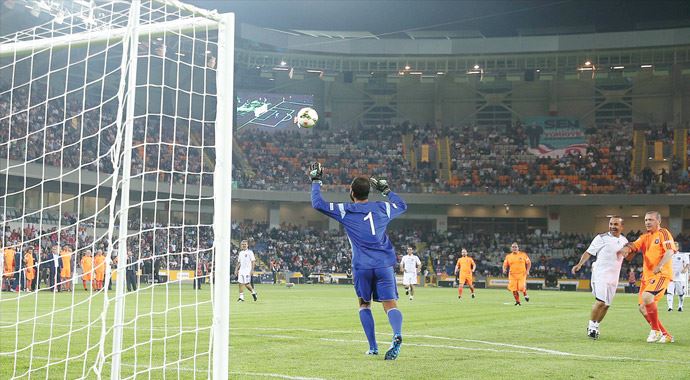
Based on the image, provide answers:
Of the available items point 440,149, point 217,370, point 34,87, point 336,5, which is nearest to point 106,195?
point 34,87

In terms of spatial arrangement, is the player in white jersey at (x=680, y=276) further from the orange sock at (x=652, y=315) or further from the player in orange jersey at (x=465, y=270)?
the orange sock at (x=652, y=315)

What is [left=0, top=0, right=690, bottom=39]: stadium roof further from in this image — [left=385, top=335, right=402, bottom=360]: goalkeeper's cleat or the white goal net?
[left=385, top=335, right=402, bottom=360]: goalkeeper's cleat

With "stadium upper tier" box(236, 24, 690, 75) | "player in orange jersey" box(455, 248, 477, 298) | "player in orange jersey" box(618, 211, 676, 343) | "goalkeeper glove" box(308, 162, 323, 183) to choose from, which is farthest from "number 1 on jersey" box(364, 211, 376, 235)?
"stadium upper tier" box(236, 24, 690, 75)

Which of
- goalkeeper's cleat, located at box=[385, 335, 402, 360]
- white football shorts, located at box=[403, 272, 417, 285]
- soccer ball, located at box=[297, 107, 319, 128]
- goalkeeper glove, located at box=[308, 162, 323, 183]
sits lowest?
white football shorts, located at box=[403, 272, 417, 285]

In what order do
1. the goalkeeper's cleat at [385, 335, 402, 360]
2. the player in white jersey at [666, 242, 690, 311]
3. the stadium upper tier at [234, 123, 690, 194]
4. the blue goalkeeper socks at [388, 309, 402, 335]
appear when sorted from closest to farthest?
the goalkeeper's cleat at [385, 335, 402, 360] → the blue goalkeeper socks at [388, 309, 402, 335] → the player in white jersey at [666, 242, 690, 311] → the stadium upper tier at [234, 123, 690, 194]

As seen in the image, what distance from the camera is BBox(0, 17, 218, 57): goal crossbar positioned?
265 inches

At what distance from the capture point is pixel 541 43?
1977 inches

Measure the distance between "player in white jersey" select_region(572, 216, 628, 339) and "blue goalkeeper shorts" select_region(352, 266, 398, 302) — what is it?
4391 millimetres

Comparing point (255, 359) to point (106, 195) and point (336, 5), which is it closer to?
point (106, 195)

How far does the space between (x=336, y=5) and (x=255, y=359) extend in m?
42.4

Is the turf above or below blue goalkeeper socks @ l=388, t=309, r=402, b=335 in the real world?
below

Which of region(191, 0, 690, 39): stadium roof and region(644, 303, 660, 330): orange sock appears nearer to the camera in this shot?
region(644, 303, 660, 330): orange sock

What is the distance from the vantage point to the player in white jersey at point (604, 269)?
40.5ft

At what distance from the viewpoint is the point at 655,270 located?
11836 millimetres
